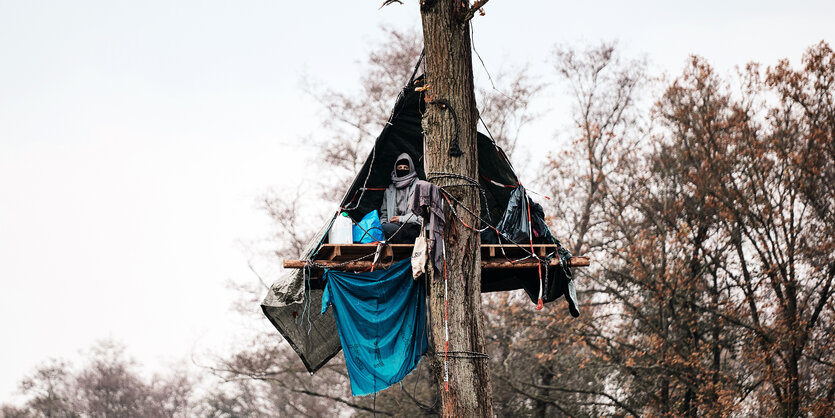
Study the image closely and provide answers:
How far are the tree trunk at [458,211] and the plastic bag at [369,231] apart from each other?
1037 millimetres

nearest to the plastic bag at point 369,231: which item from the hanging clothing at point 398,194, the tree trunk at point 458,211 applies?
the hanging clothing at point 398,194

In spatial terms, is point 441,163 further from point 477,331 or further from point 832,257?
point 832,257

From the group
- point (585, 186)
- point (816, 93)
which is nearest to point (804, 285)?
point (816, 93)

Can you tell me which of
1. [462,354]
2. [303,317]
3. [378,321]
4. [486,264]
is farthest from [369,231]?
[462,354]

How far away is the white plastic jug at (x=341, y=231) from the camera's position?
767cm

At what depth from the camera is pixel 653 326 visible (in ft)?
57.0

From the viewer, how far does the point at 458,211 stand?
22.2ft

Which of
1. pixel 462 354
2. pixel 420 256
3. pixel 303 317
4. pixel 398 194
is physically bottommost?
pixel 462 354

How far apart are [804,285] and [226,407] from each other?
28.0m

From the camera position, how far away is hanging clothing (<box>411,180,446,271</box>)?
6535 mm

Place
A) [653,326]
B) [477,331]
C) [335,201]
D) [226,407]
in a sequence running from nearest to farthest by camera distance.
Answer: [477,331]
[653,326]
[335,201]
[226,407]

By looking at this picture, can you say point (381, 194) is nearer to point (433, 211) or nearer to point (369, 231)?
point (369, 231)

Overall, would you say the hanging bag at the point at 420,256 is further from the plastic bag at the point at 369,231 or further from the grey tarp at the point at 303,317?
the grey tarp at the point at 303,317

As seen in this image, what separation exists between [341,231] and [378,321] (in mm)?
966
